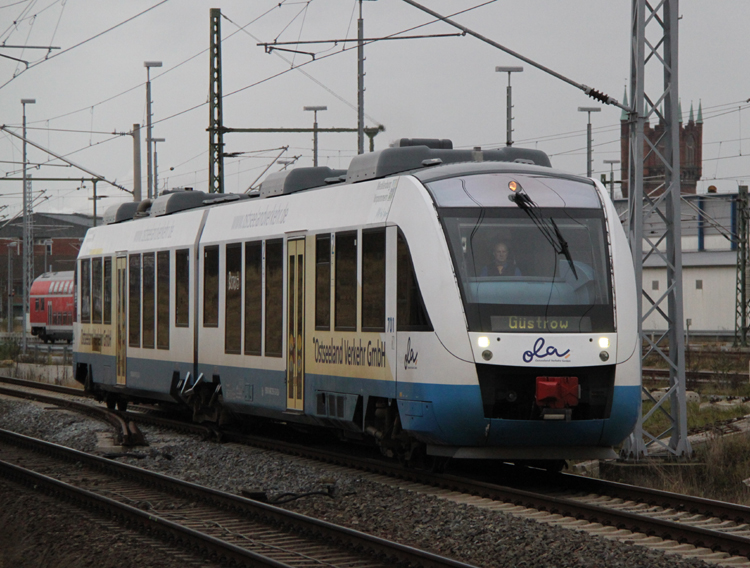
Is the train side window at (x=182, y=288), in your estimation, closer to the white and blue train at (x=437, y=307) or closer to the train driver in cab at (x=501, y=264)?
the white and blue train at (x=437, y=307)

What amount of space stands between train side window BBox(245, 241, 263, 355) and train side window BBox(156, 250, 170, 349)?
2.94 meters

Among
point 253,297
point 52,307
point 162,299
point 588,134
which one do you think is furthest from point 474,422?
point 52,307

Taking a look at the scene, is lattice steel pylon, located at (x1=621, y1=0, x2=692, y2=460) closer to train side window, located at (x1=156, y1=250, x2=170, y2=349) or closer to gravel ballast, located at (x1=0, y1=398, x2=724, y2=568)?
gravel ballast, located at (x1=0, y1=398, x2=724, y2=568)

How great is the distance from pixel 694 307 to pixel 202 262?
44.1 m

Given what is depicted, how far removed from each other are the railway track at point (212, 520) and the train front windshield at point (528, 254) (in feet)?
8.25

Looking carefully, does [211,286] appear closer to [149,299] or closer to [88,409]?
[149,299]

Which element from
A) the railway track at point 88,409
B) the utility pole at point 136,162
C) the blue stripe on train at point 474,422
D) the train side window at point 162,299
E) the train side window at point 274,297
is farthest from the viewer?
the utility pole at point 136,162

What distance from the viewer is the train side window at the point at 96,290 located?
20234 mm

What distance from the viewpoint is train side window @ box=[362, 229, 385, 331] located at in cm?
1153

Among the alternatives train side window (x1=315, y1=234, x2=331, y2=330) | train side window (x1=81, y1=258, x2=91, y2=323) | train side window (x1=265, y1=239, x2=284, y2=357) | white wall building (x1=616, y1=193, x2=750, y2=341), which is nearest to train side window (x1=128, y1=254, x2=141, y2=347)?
train side window (x1=81, y1=258, x2=91, y2=323)

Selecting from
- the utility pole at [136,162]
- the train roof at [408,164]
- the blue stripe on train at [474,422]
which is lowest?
the blue stripe on train at [474,422]

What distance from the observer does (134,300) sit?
1861cm

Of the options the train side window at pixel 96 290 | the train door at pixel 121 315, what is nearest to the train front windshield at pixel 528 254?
the train door at pixel 121 315

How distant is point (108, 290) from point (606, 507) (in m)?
12.2
